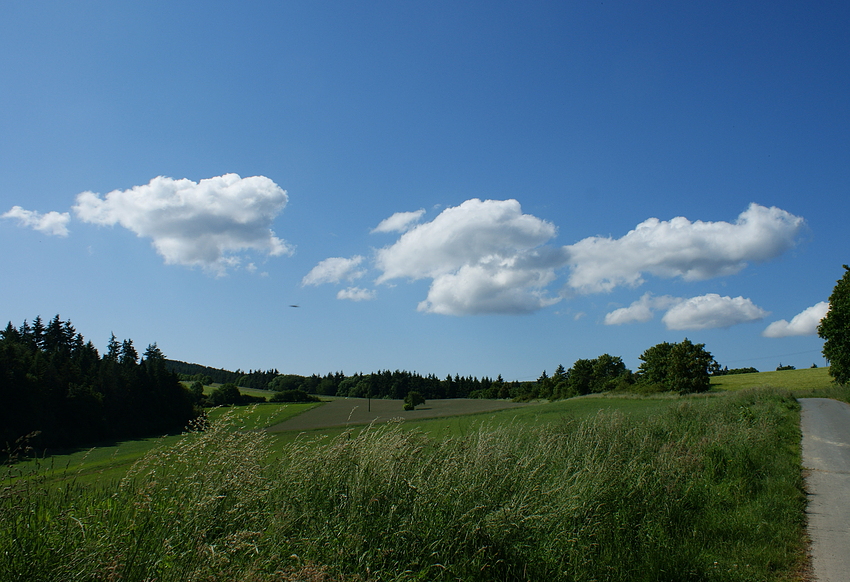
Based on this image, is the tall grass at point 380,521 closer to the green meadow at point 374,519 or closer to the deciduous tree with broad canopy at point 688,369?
the green meadow at point 374,519

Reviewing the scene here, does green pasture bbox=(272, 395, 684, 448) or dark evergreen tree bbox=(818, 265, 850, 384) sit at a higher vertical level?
dark evergreen tree bbox=(818, 265, 850, 384)

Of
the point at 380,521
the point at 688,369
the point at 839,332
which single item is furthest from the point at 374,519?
the point at 688,369

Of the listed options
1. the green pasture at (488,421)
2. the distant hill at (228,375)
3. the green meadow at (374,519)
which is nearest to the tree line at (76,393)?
the green pasture at (488,421)

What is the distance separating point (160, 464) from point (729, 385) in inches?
3356

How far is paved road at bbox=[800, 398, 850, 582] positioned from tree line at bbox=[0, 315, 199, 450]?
3786 cm

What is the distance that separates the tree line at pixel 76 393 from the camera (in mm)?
47594

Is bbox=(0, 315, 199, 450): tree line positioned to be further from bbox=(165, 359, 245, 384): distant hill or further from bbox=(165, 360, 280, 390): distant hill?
bbox=(165, 359, 245, 384): distant hill

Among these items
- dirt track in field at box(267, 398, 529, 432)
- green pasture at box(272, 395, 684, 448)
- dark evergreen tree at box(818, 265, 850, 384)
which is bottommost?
dirt track in field at box(267, 398, 529, 432)

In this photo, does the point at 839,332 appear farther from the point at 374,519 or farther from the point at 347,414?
the point at 347,414

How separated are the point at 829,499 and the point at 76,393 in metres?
68.5

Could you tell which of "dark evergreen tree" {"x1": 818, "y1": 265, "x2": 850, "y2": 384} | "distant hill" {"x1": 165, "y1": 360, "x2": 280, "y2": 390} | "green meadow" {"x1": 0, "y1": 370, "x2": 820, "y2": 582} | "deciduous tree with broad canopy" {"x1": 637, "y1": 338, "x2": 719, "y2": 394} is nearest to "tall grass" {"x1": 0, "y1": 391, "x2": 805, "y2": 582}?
"green meadow" {"x1": 0, "y1": 370, "x2": 820, "y2": 582}

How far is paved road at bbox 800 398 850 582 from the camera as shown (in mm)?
5688

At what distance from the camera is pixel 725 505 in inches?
308

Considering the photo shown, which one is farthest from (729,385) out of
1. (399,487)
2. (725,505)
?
(399,487)
